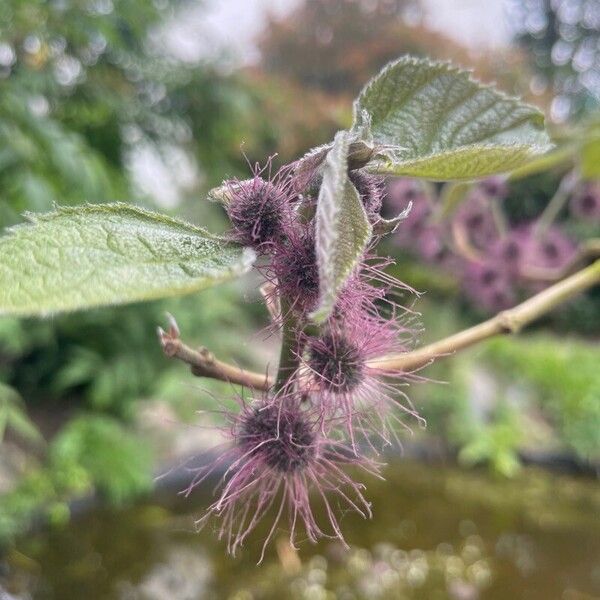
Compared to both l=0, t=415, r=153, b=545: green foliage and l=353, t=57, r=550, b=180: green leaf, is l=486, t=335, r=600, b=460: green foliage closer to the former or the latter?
l=0, t=415, r=153, b=545: green foliage

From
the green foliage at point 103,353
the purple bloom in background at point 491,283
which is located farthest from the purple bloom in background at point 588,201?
the green foliage at point 103,353

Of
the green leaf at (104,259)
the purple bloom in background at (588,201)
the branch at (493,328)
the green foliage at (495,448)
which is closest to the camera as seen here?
the green leaf at (104,259)

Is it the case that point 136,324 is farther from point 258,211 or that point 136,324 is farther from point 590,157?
point 258,211

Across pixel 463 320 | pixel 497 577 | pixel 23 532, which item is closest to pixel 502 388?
pixel 463 320

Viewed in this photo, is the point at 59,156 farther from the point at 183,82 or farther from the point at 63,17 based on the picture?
the point at 183,82

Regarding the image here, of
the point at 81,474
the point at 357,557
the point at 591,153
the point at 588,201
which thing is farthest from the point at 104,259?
the point at 81,474

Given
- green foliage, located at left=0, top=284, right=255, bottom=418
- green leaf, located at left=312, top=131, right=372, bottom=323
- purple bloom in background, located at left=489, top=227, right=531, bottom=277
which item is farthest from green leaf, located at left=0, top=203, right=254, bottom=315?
green foliage, located at left=0, top=284, right=255, bottom=418

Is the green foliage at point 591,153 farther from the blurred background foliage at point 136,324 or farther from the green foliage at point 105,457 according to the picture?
the green foliage at point 105,457
